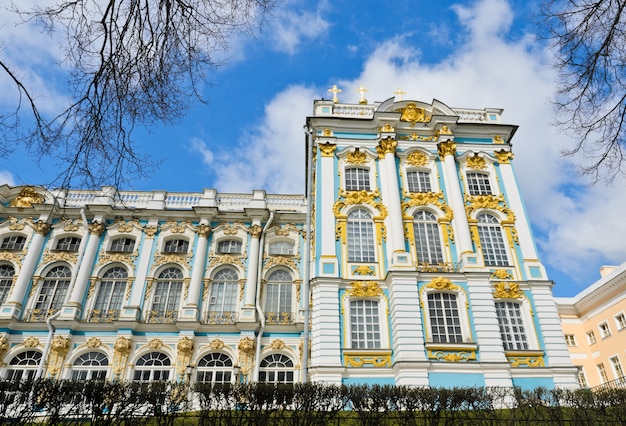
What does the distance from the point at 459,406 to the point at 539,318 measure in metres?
10.0

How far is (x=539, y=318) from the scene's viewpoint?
18.7 meters

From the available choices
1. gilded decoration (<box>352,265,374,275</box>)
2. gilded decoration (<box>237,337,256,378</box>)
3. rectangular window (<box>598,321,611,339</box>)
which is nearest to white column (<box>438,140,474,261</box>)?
gilded decoration (<box>352,265,374,275</box>)

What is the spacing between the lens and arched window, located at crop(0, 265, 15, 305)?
78.3ft

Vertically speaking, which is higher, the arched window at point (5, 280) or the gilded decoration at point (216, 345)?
the arched window at point (5, 280)

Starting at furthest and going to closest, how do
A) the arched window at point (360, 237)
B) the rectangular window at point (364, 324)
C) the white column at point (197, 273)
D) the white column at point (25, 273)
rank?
the white column at point (197, 273)
the white column at point (25, 273)
the arched window at point (360, 237)
the rectangular window at point (364, 324)

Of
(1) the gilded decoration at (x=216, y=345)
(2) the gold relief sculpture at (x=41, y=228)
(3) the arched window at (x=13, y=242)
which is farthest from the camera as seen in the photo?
(3) the arched window at (x=13, y=242)

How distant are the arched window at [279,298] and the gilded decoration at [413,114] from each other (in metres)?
10.2

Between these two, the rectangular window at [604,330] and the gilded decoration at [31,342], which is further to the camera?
the rectangular window at [604,330]

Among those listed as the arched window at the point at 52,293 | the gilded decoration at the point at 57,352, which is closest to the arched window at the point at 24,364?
the gilded decoration at the point at 57,352

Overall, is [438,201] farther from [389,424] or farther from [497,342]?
[389,424]

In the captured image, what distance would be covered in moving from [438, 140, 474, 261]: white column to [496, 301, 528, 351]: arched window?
8.39 feet

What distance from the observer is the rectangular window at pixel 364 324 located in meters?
17.9

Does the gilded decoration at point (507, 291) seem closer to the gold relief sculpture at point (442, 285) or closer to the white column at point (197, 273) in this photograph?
the gold relief sculpture at point (442, 285)

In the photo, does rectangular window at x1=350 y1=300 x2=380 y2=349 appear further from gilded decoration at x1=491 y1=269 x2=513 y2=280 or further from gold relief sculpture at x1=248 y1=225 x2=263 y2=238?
gold relief sculpture at x1=248 y1=225 x2=263 y2=238
